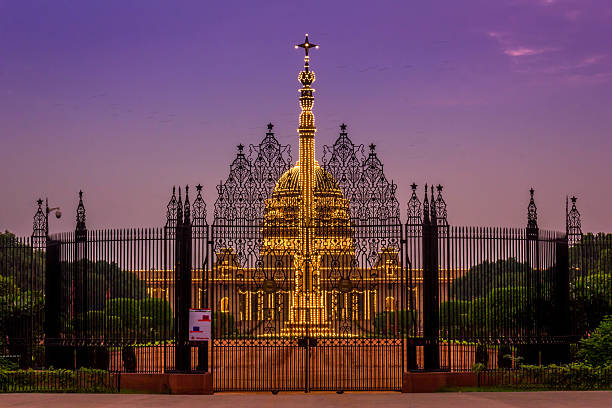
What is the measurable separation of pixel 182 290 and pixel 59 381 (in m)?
3.40

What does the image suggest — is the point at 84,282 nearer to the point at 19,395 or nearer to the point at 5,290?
the point at 19,395

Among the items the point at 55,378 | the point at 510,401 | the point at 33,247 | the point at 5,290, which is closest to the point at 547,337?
the point at 510,401

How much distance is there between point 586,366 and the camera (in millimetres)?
18984

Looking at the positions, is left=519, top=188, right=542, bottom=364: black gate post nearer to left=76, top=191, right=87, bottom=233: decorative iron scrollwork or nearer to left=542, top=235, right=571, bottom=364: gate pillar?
left=542, top=235, right=571, bottom=364: gate pillar

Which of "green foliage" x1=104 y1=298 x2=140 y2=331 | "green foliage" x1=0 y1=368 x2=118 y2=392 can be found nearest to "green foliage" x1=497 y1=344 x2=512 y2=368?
"green foliage" x1=104 y1=298 x2=140 y2=331

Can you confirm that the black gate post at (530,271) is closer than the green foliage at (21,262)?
Yes

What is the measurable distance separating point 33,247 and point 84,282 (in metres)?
2.13

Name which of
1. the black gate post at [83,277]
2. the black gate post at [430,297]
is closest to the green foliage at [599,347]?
the black gate post at [430,297]

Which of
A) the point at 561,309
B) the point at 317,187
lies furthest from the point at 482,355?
the point at 317,187

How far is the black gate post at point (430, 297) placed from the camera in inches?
706

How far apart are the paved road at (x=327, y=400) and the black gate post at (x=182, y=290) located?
963 millimetres

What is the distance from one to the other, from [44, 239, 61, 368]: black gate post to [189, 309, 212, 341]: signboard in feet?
12.0

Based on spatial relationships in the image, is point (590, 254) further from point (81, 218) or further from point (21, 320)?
point (21, 320)

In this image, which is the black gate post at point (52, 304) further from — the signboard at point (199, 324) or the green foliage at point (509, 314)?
the green foliage at point (509, 314)
